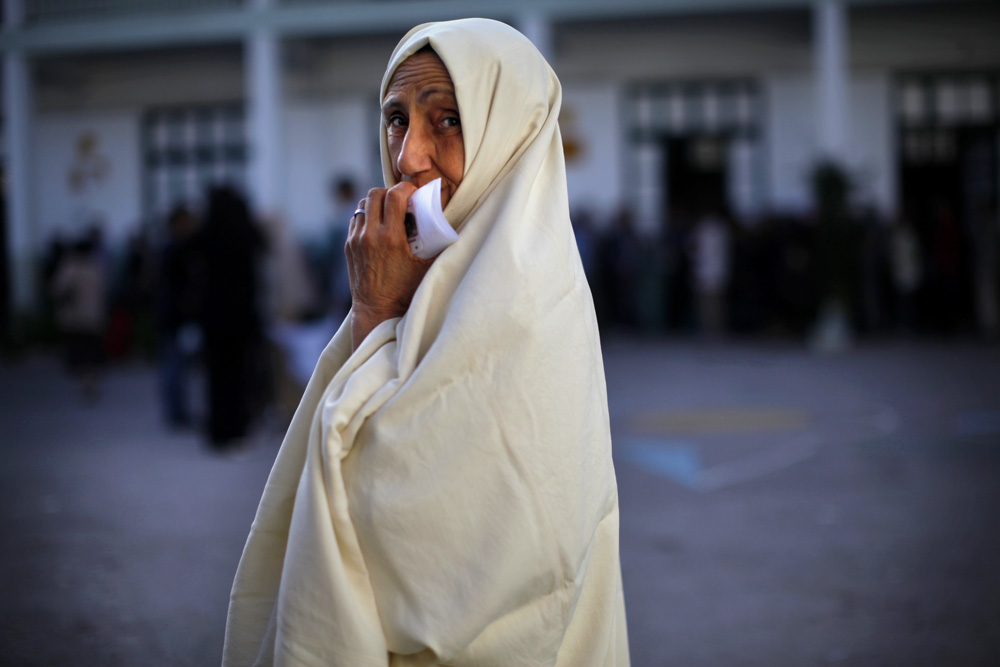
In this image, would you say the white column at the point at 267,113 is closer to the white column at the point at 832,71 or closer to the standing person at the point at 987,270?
the white column at the point at 832,71

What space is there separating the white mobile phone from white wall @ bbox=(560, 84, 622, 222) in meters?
14.2

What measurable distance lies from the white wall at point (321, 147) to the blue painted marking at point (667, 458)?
10.1 metres

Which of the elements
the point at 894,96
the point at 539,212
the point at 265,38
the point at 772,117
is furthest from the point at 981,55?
the point at 539,212

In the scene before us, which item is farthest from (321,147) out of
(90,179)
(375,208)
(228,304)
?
(375,208)

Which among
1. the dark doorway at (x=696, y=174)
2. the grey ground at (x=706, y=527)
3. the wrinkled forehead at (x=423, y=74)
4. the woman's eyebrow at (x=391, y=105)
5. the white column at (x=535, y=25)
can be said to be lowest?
the grey ground at (x=706, y=527)

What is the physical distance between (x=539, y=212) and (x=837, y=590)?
309cm

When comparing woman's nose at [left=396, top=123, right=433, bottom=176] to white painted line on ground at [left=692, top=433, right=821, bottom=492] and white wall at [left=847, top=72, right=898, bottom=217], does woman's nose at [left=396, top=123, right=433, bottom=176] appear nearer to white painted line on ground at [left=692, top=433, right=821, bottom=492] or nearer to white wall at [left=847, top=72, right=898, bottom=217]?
white painted line on ground at [left=692, top=433, right=821, bottom=492]

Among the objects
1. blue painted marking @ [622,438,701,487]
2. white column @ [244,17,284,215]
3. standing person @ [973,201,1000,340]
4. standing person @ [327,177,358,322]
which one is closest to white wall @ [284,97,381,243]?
white column @ [244,17,284,215]

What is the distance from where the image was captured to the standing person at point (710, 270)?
1288cm

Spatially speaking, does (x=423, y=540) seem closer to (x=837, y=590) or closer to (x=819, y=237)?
(x=837, y=590)

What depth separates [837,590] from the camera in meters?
3.86

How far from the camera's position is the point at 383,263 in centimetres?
132

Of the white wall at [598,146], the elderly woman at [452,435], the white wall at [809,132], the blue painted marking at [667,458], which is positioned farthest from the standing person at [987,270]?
the elderly woman at [452,435]

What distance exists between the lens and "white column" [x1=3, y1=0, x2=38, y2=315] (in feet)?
48.9
